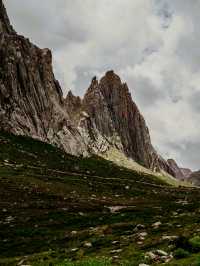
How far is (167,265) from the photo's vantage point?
73.8 ft

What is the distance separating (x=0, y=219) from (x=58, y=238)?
20.5 metres

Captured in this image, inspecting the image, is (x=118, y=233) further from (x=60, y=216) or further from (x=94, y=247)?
(x=60, y=216)

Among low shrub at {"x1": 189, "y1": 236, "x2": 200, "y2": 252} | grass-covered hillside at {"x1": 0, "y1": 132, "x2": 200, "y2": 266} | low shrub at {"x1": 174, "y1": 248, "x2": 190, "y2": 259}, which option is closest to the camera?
low shrub at {"x1": 174, "y1": 248, "x2": 190, "y2": 259}

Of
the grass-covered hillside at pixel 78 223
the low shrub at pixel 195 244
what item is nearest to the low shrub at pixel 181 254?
the grass-covered hillside at pixel 78 223

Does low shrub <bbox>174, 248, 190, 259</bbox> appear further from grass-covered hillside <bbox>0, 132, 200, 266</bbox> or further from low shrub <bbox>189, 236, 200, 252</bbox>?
low shrub <bbox>189, 236, 200, 252</bbox>

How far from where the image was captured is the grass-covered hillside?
99.3 feet

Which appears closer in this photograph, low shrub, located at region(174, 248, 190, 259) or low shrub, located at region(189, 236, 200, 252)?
low shrub, located at region(174, 248, 190, 259)

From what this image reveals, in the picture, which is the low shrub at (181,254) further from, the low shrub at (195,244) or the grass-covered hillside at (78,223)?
the low shrub at (195,244)

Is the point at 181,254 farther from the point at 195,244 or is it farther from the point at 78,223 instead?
the point at 78,223

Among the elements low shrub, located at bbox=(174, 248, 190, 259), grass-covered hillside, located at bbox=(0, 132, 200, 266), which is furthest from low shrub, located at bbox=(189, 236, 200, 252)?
low shrub, located at bbox=(174, 248, 190, 259)

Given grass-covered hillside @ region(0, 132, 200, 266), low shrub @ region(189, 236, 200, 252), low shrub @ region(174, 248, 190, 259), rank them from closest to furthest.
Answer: low shrub @ region(174, 248, 190, 259), low shrub @ region(189, 236, 200, 252), grass-covered hillside @ region(0, 132, 200, 266)

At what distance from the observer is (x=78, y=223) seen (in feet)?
211

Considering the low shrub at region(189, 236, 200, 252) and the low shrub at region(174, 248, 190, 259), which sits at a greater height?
the low shrub at region(189, 236, 200, 252)

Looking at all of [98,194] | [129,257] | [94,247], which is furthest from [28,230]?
[98,194]
